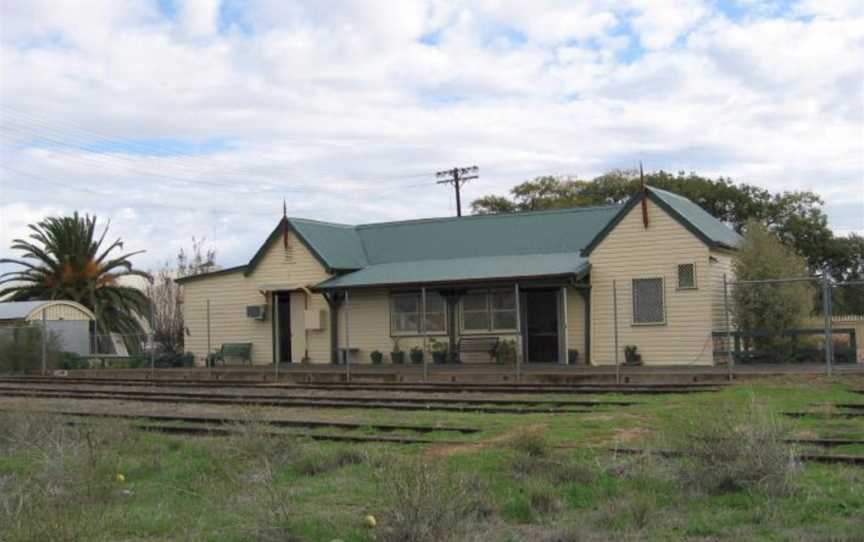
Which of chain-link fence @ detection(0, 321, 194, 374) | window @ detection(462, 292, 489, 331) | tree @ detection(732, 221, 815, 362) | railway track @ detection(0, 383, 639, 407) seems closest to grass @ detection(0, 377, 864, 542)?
railway track @ detection(0, 383, 639, 407)

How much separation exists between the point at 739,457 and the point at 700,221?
1993 cm

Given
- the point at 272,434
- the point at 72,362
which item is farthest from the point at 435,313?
the point at 272,434

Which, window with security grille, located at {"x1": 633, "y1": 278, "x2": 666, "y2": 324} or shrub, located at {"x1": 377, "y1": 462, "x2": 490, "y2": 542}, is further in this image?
window with security grille, located at {"x1": 633, "y1": 278, "x2": 666, "y2": 324}

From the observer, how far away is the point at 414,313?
30.0m

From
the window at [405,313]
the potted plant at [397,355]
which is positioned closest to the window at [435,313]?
the window at [405,313]

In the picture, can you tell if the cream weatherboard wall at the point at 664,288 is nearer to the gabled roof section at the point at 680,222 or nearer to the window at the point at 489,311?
the gabled roof section at the point at 680,222

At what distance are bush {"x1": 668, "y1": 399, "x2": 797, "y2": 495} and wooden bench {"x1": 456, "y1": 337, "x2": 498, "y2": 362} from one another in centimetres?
1915

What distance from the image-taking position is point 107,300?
1731 inches

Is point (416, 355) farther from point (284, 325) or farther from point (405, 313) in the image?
point (284, 325)

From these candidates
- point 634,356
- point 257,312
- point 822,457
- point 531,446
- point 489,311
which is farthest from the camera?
point 257,312

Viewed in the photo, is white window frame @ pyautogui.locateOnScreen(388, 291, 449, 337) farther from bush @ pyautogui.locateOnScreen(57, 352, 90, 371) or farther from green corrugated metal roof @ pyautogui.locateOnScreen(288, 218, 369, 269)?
bush @ pyautogui.locateOnScreen(57, 352, 90, 371)

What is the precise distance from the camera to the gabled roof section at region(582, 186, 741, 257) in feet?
82.4

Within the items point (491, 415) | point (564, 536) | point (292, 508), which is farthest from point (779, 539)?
point (491, 415)

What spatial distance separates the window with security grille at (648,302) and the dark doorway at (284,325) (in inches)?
475
